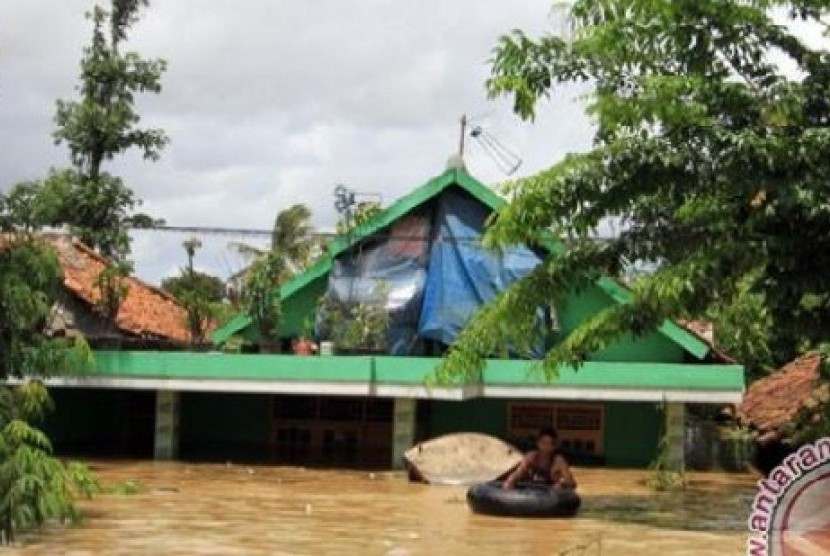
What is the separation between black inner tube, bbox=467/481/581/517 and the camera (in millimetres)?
16547

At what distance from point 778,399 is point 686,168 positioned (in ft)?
51.6

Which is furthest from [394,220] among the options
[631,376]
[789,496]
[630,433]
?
[789,496]

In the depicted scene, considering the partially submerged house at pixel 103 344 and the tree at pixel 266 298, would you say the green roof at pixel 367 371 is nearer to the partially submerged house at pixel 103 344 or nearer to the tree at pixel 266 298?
the tree at pixel 266 298

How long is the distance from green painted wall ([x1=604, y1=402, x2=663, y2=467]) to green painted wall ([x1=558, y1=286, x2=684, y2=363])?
1019 mm

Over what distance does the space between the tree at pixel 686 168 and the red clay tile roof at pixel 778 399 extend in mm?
10499

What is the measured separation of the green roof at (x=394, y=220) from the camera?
2388cm

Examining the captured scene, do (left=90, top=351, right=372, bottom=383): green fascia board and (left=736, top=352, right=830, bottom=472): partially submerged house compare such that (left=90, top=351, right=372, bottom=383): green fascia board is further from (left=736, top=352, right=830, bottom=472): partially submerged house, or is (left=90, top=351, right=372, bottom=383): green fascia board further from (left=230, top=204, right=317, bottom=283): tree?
(left=736, top=352, right=830, bottom=472): partially submerged house

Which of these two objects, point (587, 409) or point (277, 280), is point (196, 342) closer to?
point (277, 280)

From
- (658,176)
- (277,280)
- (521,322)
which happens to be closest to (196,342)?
(277,280)

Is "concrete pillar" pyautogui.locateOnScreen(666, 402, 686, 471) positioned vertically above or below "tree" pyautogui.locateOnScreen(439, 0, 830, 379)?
below

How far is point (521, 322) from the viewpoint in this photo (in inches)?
400

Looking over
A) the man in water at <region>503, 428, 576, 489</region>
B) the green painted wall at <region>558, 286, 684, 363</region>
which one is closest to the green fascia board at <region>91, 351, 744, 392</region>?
the green painted wall at <region>558, 286, 684, 363</region>

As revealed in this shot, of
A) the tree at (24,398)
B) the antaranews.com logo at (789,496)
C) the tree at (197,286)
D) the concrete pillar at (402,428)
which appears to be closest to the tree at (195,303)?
the tree at (197,286)

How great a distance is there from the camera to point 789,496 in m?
7.40
